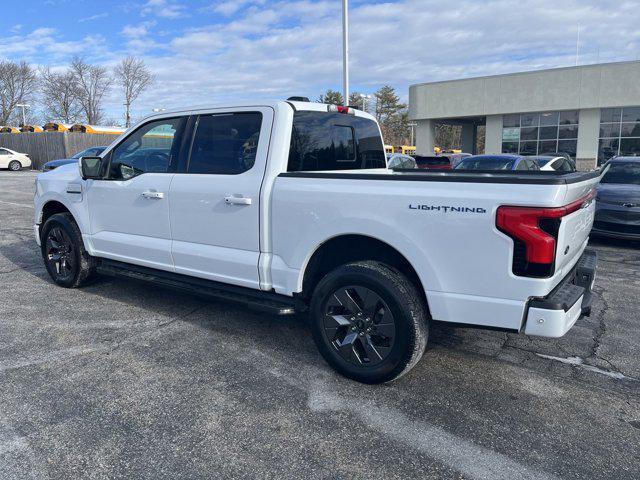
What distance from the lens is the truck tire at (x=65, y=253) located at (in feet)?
18.4

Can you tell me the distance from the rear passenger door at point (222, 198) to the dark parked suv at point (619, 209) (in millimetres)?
6833

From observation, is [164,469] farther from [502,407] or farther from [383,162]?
[383,162]

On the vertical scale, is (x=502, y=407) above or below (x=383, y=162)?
below

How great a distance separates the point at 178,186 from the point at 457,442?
117 inches

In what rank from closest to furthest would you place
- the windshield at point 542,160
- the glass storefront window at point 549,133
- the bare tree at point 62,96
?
the windshield at point 542,160 < the glass storefront window at point 549,133 < the bare tree at point 62,96

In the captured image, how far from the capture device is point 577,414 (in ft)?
10.7

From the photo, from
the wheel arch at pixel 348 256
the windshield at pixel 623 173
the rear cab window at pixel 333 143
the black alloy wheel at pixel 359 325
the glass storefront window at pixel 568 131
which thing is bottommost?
the black alloy wheel at pixel 359 325

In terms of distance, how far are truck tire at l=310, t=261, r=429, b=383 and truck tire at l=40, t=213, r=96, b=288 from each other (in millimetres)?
3166

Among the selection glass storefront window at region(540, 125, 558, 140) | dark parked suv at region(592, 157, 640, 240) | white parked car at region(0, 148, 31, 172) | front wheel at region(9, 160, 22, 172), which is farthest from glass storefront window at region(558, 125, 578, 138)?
front wheel at region(9, 160, 22, 172)

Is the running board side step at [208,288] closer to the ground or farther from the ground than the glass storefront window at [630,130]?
closer to the ground

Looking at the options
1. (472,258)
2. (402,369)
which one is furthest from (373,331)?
(472,258)

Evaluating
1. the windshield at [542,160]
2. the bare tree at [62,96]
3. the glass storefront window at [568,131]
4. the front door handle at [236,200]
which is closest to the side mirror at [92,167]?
the front door handle at [236,200]

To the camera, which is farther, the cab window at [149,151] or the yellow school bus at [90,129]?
the yellow school bus at [90,129]

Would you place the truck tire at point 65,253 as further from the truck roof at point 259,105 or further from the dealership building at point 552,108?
the dealership building at point 552,108
